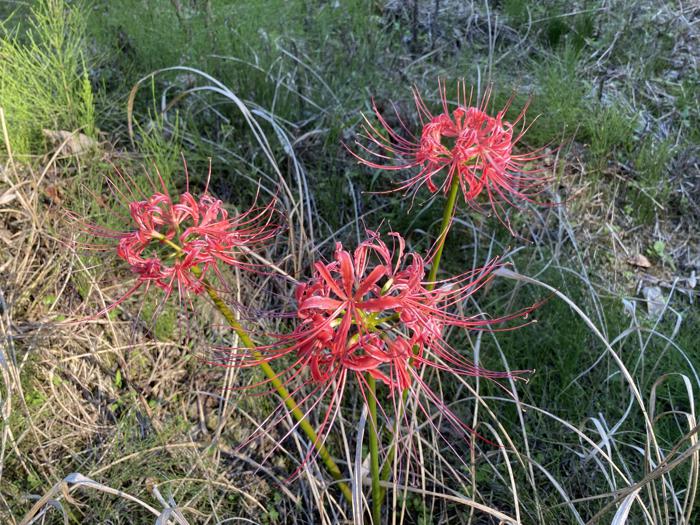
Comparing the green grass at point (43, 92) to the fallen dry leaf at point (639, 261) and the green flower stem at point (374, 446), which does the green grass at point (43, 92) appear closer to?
the green flower stem at point (374, 446)

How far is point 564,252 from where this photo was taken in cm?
307

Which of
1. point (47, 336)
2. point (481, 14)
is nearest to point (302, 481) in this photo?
point (47, 336)

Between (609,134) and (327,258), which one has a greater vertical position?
(609,134)

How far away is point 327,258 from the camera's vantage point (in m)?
2.92

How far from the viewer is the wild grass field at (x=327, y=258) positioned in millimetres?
2146

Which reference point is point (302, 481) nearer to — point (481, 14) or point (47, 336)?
point (47, 336)

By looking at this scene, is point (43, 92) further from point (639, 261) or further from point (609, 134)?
point (639, 261)

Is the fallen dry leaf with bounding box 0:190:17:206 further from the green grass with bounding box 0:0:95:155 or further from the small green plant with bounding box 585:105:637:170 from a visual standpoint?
the small green plant with bounding box 585:105:637:170

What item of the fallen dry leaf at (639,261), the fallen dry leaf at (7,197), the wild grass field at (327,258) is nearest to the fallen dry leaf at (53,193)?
the wild grass field at (327,258)

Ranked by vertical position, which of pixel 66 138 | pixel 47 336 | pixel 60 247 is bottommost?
pixel 47 336

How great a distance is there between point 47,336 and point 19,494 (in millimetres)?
581

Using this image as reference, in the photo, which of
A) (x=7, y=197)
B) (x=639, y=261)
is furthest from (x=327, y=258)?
(x=639, y=261)

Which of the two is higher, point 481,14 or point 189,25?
point 189,25

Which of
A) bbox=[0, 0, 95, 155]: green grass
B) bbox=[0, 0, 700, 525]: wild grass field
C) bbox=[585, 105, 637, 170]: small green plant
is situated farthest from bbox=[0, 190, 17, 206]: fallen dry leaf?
bbox=[585, 105, 637, 170]: small green plant
